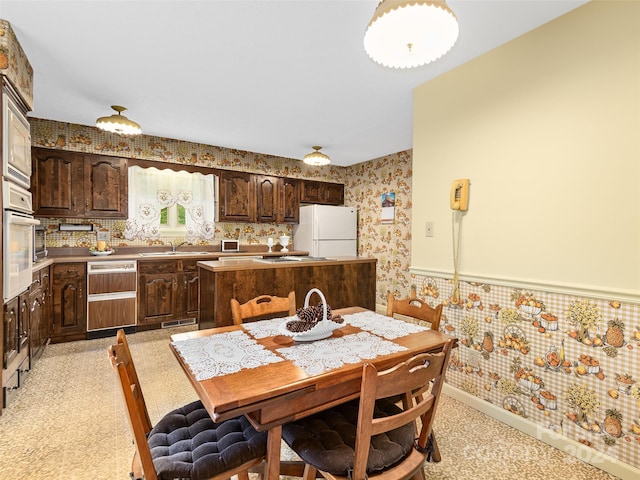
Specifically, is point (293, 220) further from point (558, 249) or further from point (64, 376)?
point (558, 249)

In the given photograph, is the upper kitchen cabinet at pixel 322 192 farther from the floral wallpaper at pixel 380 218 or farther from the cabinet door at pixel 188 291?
the cabinet door at pixel 188 291

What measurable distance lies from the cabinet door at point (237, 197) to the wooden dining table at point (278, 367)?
3380 mm

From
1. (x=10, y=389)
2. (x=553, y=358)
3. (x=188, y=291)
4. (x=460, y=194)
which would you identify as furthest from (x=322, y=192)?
(x=10, y=389)

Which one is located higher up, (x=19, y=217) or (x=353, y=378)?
(x=19, y=217)

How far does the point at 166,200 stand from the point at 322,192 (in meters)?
2.55

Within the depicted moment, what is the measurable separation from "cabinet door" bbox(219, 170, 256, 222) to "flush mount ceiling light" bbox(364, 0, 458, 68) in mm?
3731

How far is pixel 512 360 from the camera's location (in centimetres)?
205

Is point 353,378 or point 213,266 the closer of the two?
point 353,378

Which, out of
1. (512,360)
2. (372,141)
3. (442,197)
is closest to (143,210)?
(372,141)

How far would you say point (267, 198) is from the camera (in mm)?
5207

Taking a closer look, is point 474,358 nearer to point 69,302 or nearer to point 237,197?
point 237,197

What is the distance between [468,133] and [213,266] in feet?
7.58

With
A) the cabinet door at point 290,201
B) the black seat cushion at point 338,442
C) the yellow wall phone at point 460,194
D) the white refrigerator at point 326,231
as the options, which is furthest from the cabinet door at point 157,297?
the yellow wall phone at point 460,194

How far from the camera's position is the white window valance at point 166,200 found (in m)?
4.31
